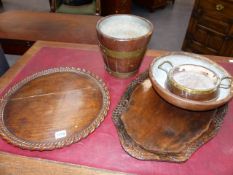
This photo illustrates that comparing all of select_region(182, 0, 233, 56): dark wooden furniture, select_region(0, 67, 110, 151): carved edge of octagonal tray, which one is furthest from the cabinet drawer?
select_region(0, 67, 110, 151): carved edge of octagonal tray

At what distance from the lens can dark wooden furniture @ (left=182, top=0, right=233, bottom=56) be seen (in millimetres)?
1817

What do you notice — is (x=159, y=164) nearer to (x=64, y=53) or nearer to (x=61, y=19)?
(x=64, y=53)

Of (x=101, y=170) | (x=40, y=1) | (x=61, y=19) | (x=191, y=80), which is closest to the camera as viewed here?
(x=101, y=170)

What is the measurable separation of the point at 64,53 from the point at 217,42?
1.49 metres

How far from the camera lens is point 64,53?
101 centimetres

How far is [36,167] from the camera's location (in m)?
0.61

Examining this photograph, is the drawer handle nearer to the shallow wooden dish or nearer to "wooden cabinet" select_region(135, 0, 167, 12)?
Result: the shallow wooden dish

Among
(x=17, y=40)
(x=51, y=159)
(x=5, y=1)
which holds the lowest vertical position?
(x=5, y=1)

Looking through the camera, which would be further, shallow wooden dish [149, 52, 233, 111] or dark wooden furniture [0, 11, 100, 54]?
dark wooden furniture [0, 11, 100, 54]

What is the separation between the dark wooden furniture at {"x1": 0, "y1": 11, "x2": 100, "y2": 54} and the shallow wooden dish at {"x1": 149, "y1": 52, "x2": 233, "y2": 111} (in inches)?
36.7

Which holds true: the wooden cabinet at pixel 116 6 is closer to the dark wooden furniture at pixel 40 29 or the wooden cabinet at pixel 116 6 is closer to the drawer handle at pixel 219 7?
the dark wooden furniture at pixel 40 29

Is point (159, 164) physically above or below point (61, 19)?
above

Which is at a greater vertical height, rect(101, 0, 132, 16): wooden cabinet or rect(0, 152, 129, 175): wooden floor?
rect(0, 152, 129, 175): wooden floor

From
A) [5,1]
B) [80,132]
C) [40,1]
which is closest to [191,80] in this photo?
[80,132]
